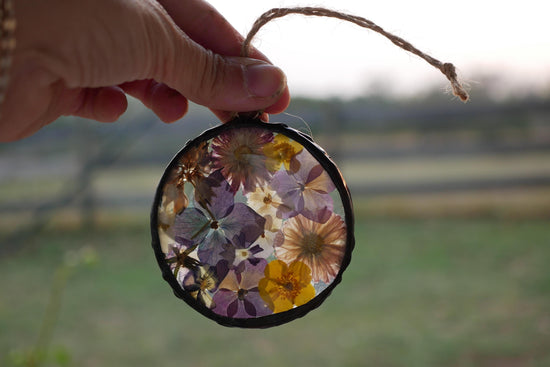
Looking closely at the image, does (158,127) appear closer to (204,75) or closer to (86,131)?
(86,131)

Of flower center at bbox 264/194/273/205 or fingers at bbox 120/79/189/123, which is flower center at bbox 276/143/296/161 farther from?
fingers at bbox 120/79/189/123

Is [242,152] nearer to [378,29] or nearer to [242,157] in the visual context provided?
[242,157]

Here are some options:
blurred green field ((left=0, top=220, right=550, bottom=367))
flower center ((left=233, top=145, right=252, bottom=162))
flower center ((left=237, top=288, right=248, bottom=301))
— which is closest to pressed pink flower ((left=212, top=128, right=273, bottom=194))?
flower center ((left=233, top=145, right=252, bottom=162))

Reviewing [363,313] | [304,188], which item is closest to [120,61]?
[304,188]

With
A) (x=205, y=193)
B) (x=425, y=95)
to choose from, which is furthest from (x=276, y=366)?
(x=425, y=95)

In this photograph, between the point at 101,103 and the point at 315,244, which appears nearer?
the point at 315,244

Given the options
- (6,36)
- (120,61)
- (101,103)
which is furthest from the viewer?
(101,103)

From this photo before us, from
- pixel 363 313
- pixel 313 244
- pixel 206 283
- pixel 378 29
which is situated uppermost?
pixel 378 29
